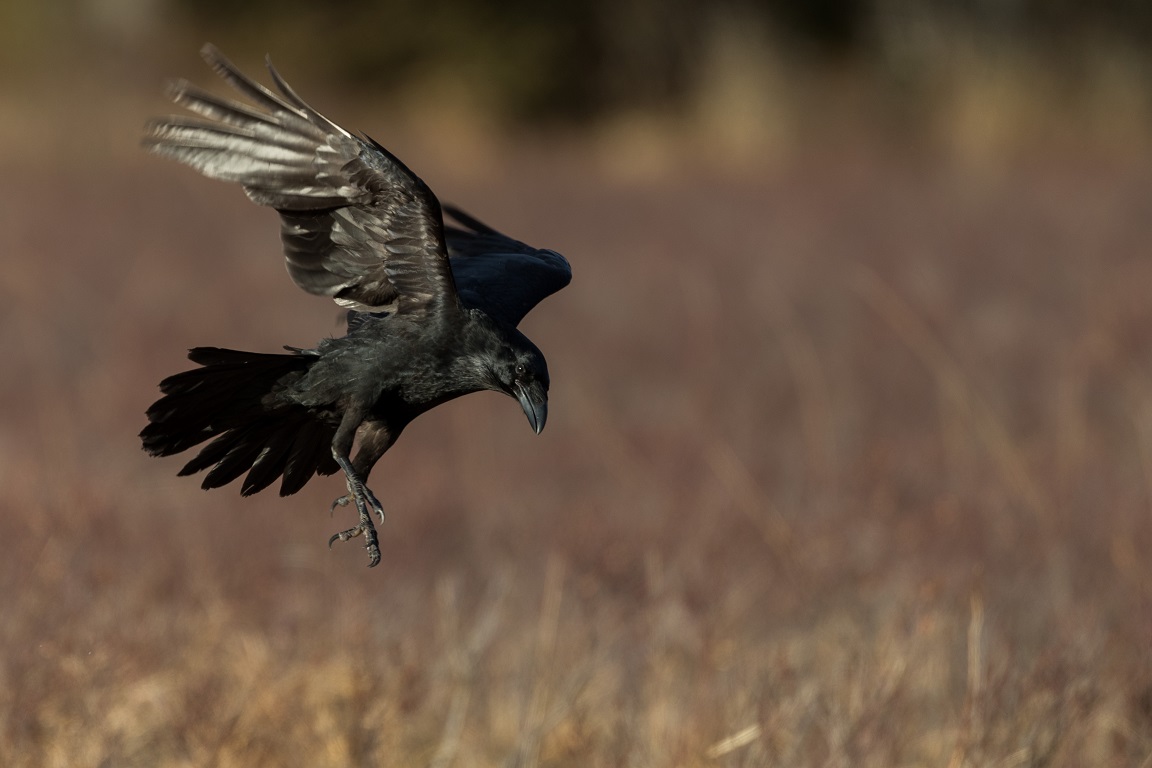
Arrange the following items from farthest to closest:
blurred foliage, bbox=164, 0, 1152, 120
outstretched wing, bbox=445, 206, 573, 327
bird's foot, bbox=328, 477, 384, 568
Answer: blurred foliage, bbox=164, 0, 1152, 120 → outstretched wing, bbox=445, 206, 573, 327 → bird's foot, bbox=328, 477, 384, 568

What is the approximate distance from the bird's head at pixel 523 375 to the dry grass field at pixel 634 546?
3.01 feet

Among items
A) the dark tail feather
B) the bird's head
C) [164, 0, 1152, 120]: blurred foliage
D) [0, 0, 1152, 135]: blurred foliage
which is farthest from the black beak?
[164, 0, 1152, 120]: blurred foliage

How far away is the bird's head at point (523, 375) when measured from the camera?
3.05 m

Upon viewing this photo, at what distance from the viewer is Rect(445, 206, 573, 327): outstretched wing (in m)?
3.53

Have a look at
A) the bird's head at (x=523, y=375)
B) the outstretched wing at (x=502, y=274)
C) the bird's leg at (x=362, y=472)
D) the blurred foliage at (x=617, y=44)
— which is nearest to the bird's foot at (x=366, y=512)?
the bird's leg at (x=362, y=472)

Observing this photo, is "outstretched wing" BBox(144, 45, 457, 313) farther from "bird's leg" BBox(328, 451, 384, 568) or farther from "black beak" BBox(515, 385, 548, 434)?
"bird's leg" BBox(328, 451, 384, 568)

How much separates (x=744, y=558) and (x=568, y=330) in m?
3.97

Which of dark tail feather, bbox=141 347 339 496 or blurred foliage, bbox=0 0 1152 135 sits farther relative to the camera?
blurred foliage, bbox=0 0 1152 135

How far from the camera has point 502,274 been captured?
12.4 feet

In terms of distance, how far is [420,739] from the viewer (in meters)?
3.99

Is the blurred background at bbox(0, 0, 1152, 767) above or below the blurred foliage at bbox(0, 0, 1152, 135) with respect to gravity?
below

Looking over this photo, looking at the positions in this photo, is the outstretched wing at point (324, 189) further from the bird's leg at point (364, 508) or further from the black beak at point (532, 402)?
the bird's leg at point (364, 508)

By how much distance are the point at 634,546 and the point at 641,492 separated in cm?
89

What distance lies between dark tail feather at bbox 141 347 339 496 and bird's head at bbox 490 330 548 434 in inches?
16.3
